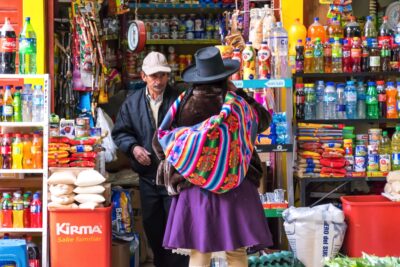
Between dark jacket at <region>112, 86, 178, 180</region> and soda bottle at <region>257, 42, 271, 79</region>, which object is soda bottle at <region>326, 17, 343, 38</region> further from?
dark jacket at <region>112, 86, 178, 180</region>

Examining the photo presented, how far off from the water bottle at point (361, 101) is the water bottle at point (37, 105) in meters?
2.79

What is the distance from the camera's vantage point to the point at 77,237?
5992 millimetres

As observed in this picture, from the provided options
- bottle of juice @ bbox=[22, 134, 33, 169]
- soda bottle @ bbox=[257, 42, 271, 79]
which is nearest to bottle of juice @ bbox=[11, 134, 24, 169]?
bottle of juice @ bbox=[22, 134, 33, 169]

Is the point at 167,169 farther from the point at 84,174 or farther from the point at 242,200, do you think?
the point at 84,174

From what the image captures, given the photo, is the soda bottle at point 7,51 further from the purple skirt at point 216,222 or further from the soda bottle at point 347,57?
the soda bottle at point 347,57

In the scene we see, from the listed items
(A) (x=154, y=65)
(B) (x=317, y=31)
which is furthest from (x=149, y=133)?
(B) (x=317, y=31)

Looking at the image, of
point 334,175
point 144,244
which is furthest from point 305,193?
point 144,244

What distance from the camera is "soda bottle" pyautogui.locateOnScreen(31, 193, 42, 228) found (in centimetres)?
620

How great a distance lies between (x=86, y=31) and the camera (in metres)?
7.50

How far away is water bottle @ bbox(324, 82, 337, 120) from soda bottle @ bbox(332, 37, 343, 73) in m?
0.17

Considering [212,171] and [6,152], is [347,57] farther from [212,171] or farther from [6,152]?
[6,152]

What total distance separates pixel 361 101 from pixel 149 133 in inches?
76.0

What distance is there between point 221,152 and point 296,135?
1949 mm

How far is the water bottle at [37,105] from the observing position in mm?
6180
